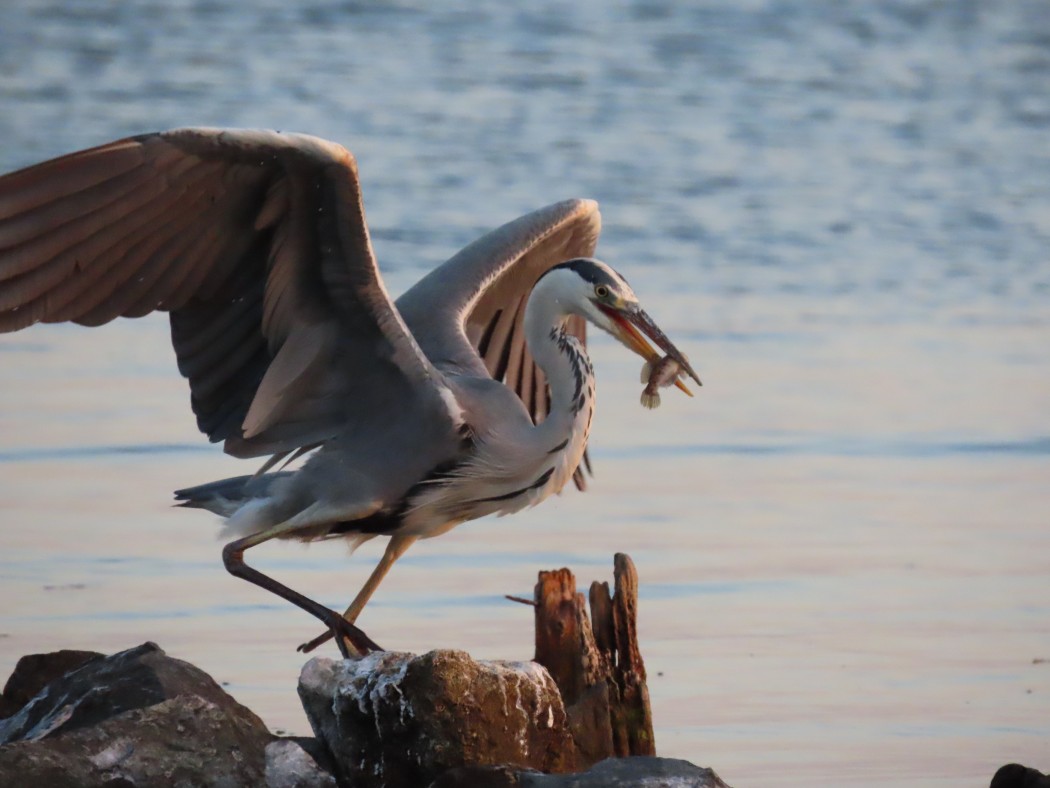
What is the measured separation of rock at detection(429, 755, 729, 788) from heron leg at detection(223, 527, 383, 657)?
0.91 metres

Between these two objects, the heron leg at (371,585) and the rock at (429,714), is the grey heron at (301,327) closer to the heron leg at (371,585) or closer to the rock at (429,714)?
the heron leg at (371,585)

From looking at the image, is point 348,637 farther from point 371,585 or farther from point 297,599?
point 371,585

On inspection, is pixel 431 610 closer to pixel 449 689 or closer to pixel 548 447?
pixel 548 447

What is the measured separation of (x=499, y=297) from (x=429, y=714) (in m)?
2.79

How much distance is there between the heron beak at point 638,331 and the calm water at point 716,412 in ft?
3.22

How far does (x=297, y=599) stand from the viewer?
674 centimetres

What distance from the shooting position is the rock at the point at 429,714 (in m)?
5.72

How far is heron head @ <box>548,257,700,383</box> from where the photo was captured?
273 inches

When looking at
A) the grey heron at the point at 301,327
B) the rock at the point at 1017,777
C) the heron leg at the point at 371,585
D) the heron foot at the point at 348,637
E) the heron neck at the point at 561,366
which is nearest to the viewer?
the rock at the point at 1017,777

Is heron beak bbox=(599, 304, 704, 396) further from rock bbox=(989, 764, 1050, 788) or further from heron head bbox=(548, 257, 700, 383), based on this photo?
rock bbox=(989, 764, 1050, 788)

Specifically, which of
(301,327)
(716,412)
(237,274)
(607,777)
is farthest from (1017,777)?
(716,412)

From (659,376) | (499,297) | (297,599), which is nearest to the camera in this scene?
(297,599)

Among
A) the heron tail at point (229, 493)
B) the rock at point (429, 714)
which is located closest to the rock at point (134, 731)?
the rock at point (429, 714)

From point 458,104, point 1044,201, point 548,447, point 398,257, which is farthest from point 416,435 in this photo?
point 458,104
